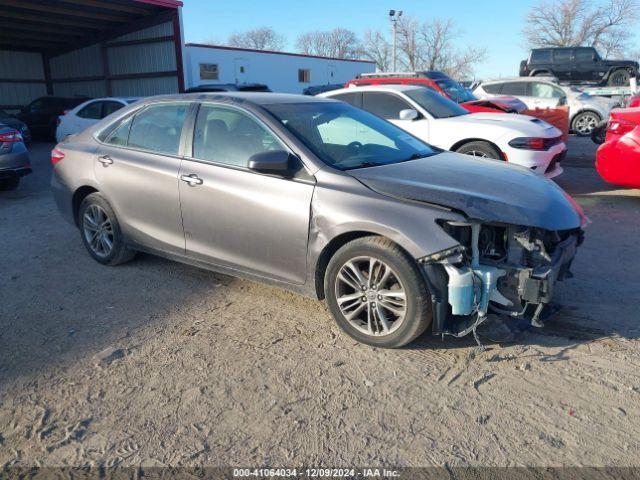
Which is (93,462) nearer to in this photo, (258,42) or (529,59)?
(529,59)

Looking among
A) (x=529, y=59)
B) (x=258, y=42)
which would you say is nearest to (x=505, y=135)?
(x=529, y=59)

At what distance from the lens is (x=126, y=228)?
16.3ft

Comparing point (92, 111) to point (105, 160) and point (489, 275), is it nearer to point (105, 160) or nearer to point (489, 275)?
point (105, 160)

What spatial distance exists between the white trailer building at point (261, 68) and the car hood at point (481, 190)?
2128cm

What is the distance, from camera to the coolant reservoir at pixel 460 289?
3.23 meters

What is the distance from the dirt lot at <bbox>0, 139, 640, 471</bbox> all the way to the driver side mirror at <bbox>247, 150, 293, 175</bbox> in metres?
1.15

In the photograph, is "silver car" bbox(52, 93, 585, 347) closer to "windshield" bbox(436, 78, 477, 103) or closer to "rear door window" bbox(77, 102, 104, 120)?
"windshield" bbox(436, 78, 477, 103)

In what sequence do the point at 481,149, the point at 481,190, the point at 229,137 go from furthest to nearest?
the point at 481,149 < the point at 229,137 < the point at 481,190

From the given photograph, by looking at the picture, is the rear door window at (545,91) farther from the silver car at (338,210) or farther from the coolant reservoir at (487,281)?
the coolant reservoir at (487,281)

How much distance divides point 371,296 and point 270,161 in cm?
115

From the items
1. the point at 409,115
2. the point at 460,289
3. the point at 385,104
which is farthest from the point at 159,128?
the point at 385,104

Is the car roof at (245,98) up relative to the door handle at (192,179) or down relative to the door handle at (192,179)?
up

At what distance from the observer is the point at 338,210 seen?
3600mm

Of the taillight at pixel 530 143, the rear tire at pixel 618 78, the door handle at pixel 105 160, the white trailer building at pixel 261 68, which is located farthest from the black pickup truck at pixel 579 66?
the door handle at pixel 105 160
